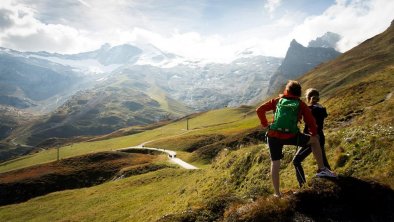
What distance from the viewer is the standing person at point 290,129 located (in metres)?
12.9

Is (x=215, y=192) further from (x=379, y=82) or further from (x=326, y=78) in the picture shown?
(x=326, y=78)

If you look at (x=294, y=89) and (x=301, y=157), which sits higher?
(x=294, y=89)

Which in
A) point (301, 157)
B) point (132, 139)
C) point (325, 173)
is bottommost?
point (132, 139)

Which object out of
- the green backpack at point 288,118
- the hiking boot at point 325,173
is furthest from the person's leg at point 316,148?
the green backpack at point 288,118

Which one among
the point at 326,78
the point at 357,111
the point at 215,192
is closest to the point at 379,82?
the point at 357,111

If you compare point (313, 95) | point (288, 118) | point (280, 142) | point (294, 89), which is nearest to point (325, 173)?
point (280, 142)

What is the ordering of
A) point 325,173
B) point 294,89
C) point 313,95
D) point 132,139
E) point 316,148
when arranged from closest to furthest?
1. point 325,173
2. point 316,148
3. point 294,89
4. point 313,95
5. point 132,139

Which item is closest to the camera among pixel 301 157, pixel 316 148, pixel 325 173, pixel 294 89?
pixel 325 173

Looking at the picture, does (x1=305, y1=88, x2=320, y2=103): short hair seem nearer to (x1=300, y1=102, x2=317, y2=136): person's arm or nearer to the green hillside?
(x1=300, y1=102, x2=317, y2=136): person's arm

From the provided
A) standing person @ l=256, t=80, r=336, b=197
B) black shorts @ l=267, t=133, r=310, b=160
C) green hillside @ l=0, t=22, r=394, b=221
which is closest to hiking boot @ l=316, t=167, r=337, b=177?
standing person @ l=256, t=80, r=336, b=197

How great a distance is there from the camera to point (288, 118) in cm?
1288

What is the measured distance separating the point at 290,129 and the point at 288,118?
413mm

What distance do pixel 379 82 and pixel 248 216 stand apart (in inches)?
1408

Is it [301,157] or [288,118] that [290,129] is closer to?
[288,118]
